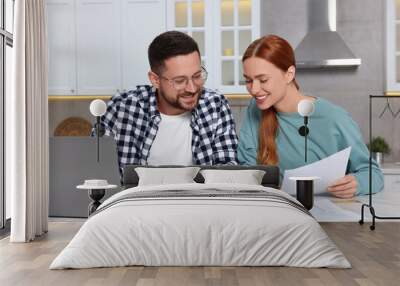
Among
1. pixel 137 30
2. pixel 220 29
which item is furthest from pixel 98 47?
pixel 220 29

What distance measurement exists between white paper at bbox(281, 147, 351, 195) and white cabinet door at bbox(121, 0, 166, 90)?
1.94 meters

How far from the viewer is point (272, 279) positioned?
12.6 feet

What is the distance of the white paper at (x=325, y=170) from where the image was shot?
6.38m

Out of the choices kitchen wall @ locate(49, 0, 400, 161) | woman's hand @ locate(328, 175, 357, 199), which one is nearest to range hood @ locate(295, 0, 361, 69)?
kitchen wall @ locate(49, 0, 400, 161)

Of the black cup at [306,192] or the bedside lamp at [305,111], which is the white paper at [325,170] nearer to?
the bedside lamp at [305,111]

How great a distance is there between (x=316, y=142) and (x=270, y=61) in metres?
0.97

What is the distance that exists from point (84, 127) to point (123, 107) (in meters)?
0.51

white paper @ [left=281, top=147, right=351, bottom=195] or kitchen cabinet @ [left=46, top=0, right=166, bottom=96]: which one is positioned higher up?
kitchen cabinet @ [left=46, top=0, right=166, bottom=96]

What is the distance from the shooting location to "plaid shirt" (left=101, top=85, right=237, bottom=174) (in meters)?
6.46

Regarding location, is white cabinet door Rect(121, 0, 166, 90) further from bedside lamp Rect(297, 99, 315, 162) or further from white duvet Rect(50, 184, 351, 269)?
white duvet Rect(50, 184, 351, 269)

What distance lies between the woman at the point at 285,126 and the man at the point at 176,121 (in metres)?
0.30

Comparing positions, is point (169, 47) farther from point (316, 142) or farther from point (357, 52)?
point (357, 52)

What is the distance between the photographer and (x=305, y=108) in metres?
6.41

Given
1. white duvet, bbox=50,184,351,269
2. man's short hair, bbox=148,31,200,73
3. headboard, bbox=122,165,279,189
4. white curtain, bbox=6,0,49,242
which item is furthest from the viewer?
man's short hair, bbox=148,31,200,73
